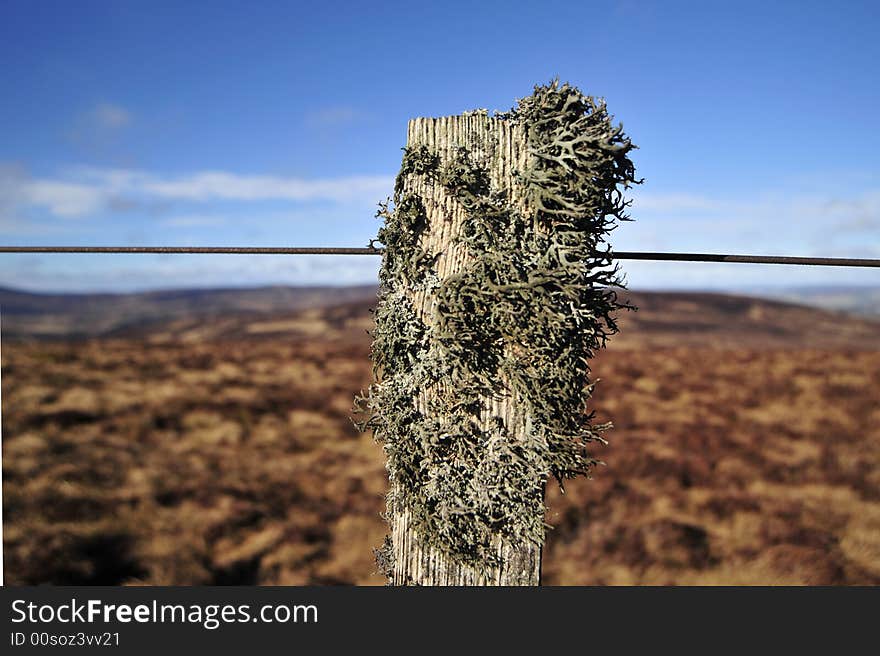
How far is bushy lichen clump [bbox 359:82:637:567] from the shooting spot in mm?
1389

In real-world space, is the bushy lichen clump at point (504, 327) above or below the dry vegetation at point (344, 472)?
above

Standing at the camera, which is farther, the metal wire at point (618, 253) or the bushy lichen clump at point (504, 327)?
the metal wire at point (618, 253)

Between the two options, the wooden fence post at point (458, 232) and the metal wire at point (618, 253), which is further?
the metal wire at point (618, 253)

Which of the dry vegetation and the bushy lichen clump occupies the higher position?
the bushy lichen clump

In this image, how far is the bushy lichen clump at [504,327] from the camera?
1.39 m

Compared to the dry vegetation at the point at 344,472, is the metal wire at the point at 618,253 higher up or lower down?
higher up

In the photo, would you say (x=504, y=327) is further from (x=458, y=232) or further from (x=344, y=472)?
(x=344, y=472)

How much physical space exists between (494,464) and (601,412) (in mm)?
9225

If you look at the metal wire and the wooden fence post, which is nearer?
the wooden fence post

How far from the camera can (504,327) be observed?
1.41 meters

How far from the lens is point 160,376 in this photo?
12.5 meters

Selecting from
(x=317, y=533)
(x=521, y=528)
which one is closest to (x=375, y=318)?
(x=521, y=528)

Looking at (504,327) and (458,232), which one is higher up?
(458,232)

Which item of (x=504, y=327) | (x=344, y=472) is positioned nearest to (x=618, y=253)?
(x=504, y=327)
